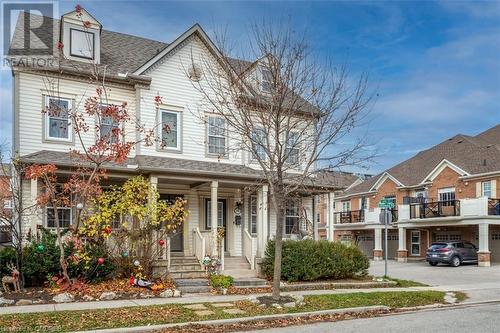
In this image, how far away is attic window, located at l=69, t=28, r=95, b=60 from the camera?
691 inches

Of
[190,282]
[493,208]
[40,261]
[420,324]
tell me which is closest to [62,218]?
[40,261]

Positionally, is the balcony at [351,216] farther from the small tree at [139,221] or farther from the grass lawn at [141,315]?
the small tree at [139,221]

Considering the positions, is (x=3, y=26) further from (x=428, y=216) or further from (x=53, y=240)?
(x=428, y=216)

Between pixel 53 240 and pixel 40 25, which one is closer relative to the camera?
pixel 53 240

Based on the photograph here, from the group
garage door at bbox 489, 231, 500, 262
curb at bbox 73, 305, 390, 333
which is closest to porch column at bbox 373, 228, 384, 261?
garage door at bbox 489, 231, 500, 262

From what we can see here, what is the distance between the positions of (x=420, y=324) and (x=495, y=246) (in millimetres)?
24384

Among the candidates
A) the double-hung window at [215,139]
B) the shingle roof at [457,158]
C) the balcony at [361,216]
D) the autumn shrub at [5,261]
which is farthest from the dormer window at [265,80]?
the balcony at [361,216]

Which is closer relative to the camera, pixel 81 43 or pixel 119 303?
pixel 119 303

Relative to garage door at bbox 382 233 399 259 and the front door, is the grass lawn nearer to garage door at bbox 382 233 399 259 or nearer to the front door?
the front door

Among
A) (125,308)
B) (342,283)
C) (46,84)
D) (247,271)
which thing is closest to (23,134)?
(46,84)

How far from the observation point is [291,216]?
21.5 metres

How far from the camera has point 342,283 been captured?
652 inches

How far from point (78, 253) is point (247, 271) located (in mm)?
6171

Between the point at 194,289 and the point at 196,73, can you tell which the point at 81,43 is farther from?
the point at 194,289
